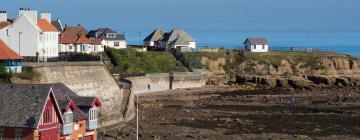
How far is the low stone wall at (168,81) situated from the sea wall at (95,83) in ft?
60.2

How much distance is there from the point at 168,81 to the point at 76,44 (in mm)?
11932

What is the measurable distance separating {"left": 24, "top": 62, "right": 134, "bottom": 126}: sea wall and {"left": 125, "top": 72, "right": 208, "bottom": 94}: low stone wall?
1834 cm

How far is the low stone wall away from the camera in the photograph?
82.4 meters

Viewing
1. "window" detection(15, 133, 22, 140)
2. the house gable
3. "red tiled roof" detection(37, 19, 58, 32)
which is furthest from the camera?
"red tiled roof" detection(37, 19, 58, 32)

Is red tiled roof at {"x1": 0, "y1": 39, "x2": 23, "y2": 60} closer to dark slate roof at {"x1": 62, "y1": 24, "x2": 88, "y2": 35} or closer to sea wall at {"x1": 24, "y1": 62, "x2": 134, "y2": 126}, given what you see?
sea wall at {"x1": 24, "y1": 62, "x2": 134, "y2": 126}

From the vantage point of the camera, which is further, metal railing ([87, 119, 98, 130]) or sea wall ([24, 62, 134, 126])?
sea wall ([24, 62, 134, 126])

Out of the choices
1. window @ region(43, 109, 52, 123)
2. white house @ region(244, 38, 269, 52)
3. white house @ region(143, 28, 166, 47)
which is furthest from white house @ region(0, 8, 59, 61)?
white house @ region(244, 38, 269, 52)

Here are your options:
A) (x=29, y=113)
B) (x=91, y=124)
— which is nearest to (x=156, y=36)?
(x=91, y=124)

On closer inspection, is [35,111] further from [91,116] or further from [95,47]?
[95,47]

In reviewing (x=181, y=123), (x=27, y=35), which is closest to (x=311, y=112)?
(x=181, y=123)

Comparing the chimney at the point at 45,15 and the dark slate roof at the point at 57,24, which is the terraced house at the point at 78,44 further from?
the chimney at the point at 45,15

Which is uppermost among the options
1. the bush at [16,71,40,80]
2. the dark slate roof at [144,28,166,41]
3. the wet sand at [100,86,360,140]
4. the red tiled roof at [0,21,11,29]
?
the dark slate roof at [144,28,166,41]

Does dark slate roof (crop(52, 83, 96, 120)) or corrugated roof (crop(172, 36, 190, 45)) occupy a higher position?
corrugated roof (crop(172, 36, 190, 45))

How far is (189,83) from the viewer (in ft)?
302
